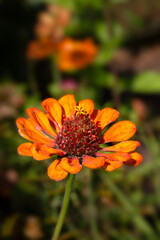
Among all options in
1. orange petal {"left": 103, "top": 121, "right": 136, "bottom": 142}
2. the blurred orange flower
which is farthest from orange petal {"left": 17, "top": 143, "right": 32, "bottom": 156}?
the blurred orange flower

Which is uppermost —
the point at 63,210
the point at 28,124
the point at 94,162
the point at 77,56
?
the point at 77,56

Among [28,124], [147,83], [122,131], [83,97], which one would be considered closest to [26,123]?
[28,124]

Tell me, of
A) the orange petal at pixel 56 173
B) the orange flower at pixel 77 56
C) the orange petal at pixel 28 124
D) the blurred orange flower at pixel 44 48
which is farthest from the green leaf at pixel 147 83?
the orange petal at pixel 56 173

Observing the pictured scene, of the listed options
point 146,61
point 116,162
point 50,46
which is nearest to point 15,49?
point 50,46

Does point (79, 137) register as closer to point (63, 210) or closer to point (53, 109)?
point (53, 109)

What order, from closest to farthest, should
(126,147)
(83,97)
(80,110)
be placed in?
1. (126,147)
2. (80,110)
3. (83,97)

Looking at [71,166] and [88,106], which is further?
[88,106]
